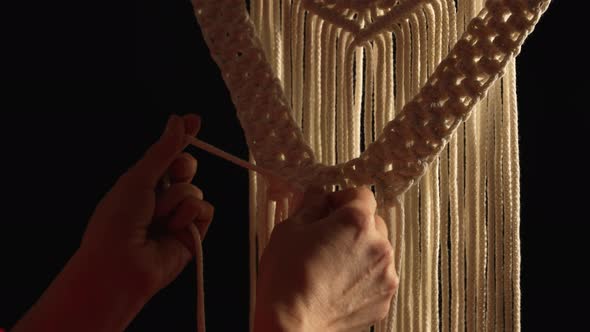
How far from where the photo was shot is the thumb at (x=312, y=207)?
90 centimetres

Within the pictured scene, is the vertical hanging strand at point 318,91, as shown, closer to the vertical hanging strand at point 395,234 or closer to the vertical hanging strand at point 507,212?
the vertical hanging strand at point 395,234

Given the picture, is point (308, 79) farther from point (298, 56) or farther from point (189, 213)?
point (189, 213)

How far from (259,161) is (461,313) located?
12.9 inches

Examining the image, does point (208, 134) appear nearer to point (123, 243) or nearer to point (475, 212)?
point (123, 243)

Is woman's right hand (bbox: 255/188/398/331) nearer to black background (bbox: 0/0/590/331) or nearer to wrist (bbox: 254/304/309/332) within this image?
wrist (bbox: 254/304/309/332)

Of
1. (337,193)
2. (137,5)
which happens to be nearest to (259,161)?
(337,193)

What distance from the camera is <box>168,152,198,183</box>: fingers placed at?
96cm

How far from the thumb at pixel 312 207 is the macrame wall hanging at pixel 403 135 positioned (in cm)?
3

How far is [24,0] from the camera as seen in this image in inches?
47.8

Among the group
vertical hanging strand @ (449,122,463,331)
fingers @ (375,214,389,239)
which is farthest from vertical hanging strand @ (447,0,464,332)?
fingers @ (375,214,389,239)

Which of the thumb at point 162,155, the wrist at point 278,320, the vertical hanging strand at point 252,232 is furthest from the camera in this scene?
the vertical hanging strand at point 252,232

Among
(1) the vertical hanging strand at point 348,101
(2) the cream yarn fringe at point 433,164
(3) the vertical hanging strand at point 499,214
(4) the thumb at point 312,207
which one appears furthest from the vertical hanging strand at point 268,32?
(3) the vertical hanging strand at point 499,214

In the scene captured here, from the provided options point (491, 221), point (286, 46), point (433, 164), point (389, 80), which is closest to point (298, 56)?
point (286, 46)

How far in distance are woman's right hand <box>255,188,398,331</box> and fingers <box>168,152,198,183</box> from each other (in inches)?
6.0
